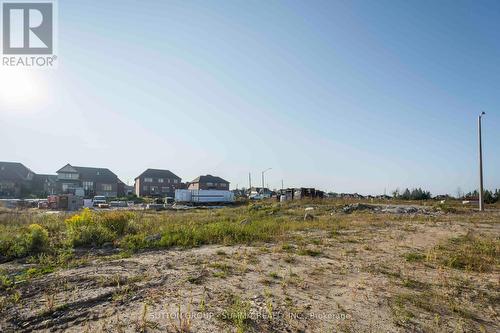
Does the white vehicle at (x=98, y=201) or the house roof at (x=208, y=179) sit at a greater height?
the house roof at (x=208, y=179)

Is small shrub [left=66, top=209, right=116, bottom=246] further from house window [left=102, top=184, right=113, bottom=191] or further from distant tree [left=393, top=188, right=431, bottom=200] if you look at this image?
house window [left=102, top=184, right=113, bottom=191]

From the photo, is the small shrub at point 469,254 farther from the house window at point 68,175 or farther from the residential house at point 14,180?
the house window at point 68,175

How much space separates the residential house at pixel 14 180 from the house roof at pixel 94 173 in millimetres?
7243

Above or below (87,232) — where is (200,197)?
below

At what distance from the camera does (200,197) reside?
166 feet

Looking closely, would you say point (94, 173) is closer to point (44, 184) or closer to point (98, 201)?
point (44, 184)

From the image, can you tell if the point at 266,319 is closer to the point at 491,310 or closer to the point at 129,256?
the point at 491,310

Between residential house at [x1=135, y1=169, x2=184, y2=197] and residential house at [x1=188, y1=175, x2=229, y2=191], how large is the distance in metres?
5.20

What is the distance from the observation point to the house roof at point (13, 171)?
66.4 m

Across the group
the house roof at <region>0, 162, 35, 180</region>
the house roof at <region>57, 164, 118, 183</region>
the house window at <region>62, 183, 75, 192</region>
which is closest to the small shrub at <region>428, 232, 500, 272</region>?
the house window at <region>62, 183, 75, 192</region>

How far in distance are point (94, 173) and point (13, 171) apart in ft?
52.7

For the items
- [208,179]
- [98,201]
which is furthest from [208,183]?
[98,201]

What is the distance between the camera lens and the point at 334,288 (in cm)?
541

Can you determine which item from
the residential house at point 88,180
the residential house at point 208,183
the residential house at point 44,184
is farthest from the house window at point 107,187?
the residential house at point 208,183
